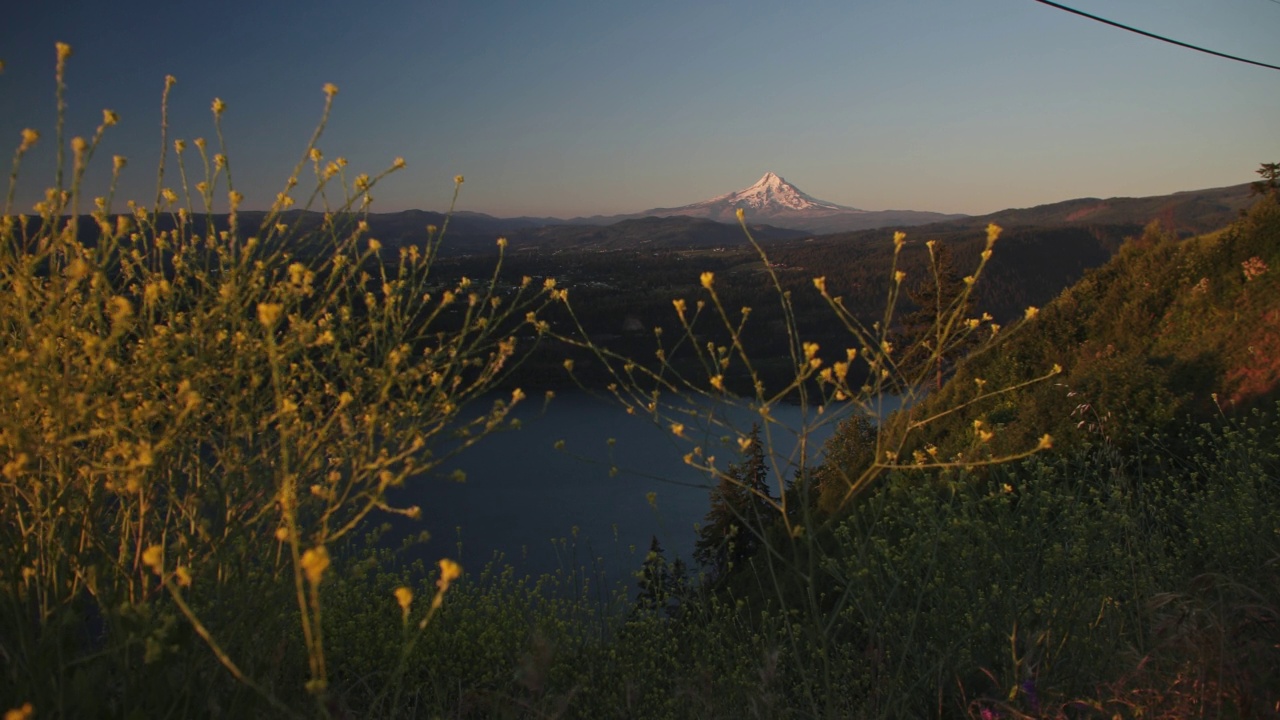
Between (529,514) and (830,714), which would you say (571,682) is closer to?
(830,714)

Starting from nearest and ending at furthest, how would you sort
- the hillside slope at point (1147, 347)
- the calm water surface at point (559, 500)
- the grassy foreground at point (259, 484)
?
the grassy foreground at point (259, 484)
the hillside slope at point (1147, 347)
the calm water surface at point (559, 500)

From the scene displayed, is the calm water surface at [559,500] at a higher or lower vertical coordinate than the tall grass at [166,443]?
lower

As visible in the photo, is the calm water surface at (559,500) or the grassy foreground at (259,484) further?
the calm water surface at (559,500)

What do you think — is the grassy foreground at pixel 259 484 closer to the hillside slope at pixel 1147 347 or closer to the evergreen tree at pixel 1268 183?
the hillside slope at pixel 1147 347

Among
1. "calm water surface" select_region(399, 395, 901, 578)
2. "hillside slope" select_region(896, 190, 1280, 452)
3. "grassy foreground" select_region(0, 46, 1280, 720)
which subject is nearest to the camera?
"grassy foreground" select_region(0, 46, 1280, 720)

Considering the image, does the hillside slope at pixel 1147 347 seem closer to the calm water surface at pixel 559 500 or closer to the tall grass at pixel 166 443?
the tall grass at pixel 166 443

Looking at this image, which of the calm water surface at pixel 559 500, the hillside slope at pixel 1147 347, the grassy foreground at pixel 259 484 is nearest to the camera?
the grassy foreground at pixel 259 484

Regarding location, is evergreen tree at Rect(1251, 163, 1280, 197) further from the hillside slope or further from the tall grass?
the tall grass

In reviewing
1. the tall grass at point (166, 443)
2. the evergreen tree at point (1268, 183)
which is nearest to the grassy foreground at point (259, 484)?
the tall grass at point (166, 443)

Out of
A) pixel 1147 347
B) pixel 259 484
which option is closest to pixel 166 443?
pixel 259 484

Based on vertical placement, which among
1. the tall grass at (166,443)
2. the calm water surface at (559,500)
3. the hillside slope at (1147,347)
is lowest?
the calm water surface at (559,500)

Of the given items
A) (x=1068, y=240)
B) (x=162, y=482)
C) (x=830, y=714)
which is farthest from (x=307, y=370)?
(x=1068, y=240)

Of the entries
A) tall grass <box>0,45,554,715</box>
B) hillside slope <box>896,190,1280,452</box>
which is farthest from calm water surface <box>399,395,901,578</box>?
tall grass <box>0,45,554,715</box>

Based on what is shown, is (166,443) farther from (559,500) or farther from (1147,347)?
(559,500)
